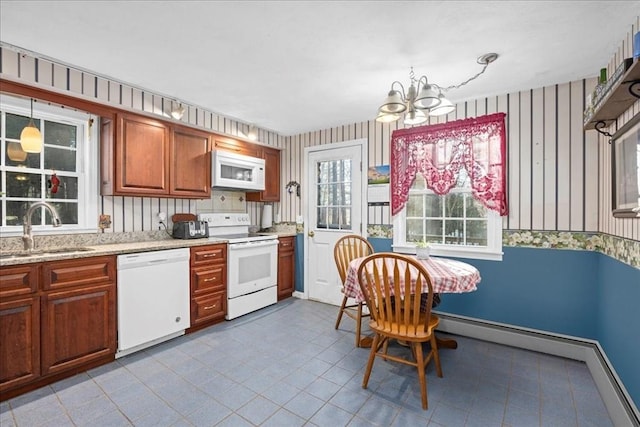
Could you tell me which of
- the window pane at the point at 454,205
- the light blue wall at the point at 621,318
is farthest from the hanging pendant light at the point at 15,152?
the light blue wall at the point at 621,318

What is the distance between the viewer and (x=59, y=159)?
268 centimetres

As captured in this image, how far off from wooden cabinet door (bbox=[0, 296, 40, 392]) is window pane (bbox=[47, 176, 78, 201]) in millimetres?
1060

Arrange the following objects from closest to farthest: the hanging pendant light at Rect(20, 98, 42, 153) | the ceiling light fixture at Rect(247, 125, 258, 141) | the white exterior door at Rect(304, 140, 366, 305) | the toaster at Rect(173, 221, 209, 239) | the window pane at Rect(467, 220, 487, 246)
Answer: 1. the hanging pendant light at Rect(20, 98, 42, 153)
2. the window pane at Rect(467, 220, 487, 246)
3. the toaster at Rect(173, 221, 209, 239)
4. the white exterior door at Rect(304, 140, 366, 305)
5. the ceiling light fixture at Rect(247, 125, 258, 141)

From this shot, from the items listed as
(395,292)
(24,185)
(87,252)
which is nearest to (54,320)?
(87,252)

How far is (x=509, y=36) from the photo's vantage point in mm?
1935

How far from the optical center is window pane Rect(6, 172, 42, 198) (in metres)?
2.42

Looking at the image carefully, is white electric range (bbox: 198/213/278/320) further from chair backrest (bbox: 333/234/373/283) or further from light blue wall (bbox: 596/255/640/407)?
light blue wall (bbox: 596/255/640/407)

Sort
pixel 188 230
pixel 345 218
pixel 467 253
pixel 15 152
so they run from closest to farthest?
pixel 15 152
pixel 467 253
pixel 188 230
pixel 345 218

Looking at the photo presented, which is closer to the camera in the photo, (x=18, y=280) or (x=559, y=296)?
(x=18, y=280)

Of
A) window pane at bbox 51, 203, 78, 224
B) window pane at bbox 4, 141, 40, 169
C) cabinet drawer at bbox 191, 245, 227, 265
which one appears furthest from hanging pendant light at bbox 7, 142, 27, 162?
cabinet drawer at bbox 191, 245, 227, 265

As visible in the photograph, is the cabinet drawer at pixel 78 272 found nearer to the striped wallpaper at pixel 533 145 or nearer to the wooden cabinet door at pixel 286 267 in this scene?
the striped wallpaper at pixel 533 145

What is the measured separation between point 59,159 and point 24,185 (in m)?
0.35

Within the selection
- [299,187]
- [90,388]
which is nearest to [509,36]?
[299,187]

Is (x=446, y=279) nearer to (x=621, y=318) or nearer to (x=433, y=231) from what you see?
(x=621, y=318)
